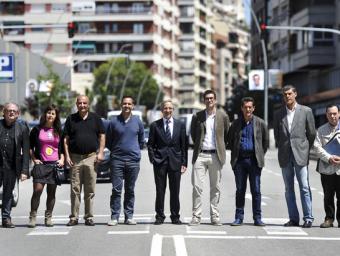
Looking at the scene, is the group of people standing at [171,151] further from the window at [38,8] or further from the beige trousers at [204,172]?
the window at [38,8]

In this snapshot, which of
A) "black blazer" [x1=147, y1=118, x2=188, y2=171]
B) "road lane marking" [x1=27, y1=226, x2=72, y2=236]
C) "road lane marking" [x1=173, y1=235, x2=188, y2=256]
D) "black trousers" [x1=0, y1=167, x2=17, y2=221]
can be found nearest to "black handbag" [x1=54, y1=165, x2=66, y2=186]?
"black trousers" [x1=0, y1=167, x2=17, y2=221]

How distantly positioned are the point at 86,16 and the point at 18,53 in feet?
196

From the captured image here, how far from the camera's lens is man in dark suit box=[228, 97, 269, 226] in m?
16.0

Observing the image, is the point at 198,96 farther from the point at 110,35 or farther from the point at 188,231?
A: the point at 188,231

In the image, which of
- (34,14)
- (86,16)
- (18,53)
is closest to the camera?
(18,53)

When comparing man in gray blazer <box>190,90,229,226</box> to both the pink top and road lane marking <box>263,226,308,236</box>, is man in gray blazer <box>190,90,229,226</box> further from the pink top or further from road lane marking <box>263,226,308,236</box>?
the pink top

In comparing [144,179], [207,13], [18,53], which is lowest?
[144,179]

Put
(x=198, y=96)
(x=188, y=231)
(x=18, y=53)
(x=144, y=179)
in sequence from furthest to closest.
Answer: (x=198, y=96) < (x=18, y=53) < (x=144, y=179) < (x=188, y=231)

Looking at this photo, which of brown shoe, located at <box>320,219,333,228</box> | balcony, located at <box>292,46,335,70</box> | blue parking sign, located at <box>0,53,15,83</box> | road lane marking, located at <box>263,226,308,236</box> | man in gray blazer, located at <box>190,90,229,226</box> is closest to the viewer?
road lane marking, located at <box>263,226,308,236</box>

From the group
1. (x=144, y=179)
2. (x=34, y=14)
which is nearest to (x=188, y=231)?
(x=144, y=179)

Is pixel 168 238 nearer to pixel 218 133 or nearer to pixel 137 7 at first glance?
pixel 218 133

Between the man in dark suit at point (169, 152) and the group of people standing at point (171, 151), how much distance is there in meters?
0.01

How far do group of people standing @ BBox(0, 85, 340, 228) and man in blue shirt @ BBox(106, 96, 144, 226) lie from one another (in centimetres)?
1

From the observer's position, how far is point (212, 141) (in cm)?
1616
